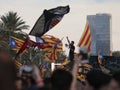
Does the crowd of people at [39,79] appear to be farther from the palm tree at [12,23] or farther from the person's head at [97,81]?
the palm tree at [12,23]

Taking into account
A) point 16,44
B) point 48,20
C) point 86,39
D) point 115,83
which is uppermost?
point 48,20

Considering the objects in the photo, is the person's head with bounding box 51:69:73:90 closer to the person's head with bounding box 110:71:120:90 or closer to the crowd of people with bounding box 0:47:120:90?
the crowd of people with bounding box 0:47:120:90

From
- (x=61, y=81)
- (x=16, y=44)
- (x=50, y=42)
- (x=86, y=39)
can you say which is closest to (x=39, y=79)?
(x=61, y=81)

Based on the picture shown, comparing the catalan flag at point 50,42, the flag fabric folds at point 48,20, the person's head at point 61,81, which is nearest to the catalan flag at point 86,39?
the flag fabric folds at point 48,20

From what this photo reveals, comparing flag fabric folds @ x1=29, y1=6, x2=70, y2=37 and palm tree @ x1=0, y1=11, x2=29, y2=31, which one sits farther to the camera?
palm tree @ x1=0, y1=11, x2=29, y2=31

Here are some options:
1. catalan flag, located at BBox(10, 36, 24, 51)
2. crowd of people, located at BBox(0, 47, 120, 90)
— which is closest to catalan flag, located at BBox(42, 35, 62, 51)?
catalan flag, located at BBox(10, 36, 24, 51)

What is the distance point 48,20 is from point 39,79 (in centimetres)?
2216

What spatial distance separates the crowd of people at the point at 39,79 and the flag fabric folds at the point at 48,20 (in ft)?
64.0

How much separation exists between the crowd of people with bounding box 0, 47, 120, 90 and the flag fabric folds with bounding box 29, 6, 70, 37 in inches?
768

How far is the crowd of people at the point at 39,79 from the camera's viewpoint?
10.3 feet

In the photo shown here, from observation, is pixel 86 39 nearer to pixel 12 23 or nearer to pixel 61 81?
pixel 61 81

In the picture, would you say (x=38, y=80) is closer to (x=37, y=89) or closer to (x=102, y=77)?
(x=37, y=89)

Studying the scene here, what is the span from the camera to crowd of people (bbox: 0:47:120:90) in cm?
314

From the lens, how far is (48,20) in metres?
26.6
